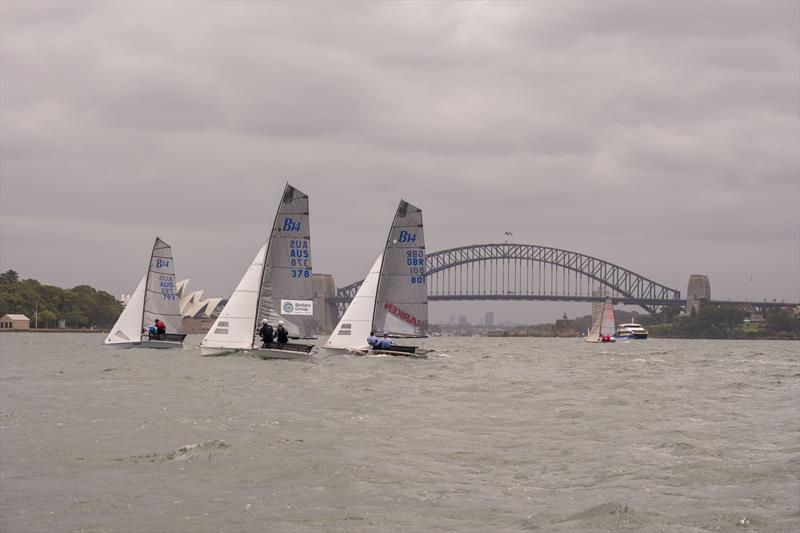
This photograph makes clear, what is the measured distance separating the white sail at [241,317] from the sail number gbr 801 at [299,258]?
101 centimetres

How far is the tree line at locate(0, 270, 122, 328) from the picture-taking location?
14125 centimetres

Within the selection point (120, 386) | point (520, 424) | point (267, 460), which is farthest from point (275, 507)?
point (120, 386)

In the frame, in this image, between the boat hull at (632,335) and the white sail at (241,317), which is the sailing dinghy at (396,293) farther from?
the boat hull at (632,335)

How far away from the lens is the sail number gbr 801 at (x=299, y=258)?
39.7 meters

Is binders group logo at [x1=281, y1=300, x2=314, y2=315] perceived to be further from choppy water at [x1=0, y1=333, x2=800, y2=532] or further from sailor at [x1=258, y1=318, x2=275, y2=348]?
choppy water at [x1=0, y1=333, x2=800, y2=532]

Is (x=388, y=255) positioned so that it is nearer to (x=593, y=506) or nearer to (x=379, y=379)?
(x=379, y=379)

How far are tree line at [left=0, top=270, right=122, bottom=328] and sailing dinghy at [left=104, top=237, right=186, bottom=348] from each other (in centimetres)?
9506

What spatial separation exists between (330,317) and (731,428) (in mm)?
171865

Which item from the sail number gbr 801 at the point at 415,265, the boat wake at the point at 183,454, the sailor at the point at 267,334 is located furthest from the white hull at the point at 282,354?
the boat wake at the point at 183,454

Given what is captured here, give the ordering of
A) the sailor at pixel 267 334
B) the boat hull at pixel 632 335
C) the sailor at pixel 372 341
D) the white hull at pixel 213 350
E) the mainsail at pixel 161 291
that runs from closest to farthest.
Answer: the sailor at pixel 267 334 → the white hull at pixel 213 350 → the sailor at pixel 372 341 → the mainsail at pixel 161 291 → the boat hull at pixel 632 335

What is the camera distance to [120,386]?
24719 mm

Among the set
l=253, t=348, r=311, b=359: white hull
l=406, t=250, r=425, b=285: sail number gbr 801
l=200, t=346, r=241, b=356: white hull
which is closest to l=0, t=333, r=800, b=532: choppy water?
l=253, t=348, r=311, b=359: white hull

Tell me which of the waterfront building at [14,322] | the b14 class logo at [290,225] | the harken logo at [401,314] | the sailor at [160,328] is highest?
the b14 class logo at [290,225]

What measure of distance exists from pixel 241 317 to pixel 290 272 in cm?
239
